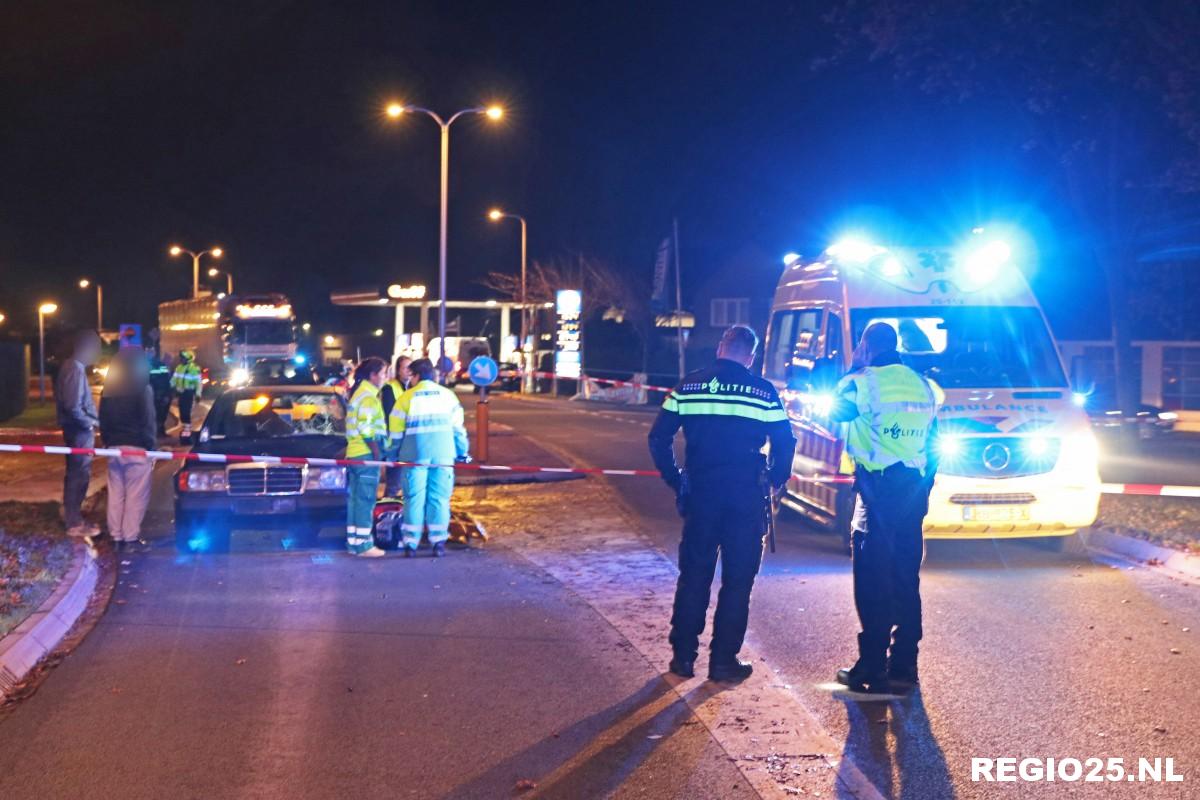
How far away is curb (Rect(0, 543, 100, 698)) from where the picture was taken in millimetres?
6676

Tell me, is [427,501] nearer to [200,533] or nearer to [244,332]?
[200,533]

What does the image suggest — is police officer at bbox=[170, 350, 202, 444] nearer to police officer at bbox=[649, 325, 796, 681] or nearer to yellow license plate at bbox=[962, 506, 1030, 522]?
yellow license plate at bbox=[962, 506, 1030, 522]

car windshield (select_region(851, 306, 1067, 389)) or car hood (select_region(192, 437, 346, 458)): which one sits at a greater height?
car windshield (select_region(851, 306, 1067, 389))

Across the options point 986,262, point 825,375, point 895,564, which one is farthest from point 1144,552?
point 895,564

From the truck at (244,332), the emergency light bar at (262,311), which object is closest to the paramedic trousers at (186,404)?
the truck at (244,332)

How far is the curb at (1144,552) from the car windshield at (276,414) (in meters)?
6.83

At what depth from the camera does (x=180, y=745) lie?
5.57 meters

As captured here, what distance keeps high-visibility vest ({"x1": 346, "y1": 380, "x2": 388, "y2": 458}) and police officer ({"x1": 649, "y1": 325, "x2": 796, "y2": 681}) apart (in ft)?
14.1

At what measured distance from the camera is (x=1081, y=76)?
1892cm

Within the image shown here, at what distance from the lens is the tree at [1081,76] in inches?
703

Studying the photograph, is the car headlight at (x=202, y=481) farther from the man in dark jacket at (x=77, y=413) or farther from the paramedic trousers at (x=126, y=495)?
the man in dark jacket at (x=77, y=413)

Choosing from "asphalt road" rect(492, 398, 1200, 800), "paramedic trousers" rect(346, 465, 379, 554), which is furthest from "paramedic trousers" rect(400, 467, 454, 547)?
"asphalt road" rect(492, 398, 1200, 800)

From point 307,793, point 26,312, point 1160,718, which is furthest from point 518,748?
point 26,312

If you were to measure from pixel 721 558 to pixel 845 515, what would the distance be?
418 cm
